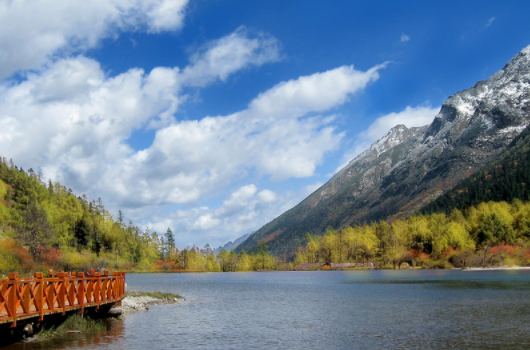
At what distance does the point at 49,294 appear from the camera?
30.4 meters

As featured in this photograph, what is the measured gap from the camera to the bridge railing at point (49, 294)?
2569 centimetres

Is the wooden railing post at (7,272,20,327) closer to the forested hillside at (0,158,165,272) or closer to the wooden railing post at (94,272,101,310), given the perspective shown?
the wooden railing post at (94,272,101,310)

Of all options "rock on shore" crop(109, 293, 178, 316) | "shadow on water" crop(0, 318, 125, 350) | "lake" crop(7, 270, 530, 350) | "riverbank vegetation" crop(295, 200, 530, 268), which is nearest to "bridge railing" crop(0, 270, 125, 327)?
"shadow on water" crop(0, 318, 125, 350)

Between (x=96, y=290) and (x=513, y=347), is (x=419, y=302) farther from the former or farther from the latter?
(x=96, y=290)

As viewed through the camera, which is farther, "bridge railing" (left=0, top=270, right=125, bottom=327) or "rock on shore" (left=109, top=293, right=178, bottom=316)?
"rock on shore" (left=109, top=293, right=178, bottom=316)

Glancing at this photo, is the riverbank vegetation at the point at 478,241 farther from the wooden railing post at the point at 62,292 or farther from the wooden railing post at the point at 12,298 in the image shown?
the wooden railing post at the point at 12,298

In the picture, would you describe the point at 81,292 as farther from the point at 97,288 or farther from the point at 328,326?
the point at 328,326

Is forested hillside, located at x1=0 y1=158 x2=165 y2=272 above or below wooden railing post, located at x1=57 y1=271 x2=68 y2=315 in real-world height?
above

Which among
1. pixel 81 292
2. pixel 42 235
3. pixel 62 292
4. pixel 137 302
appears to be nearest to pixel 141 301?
pixel 137 302

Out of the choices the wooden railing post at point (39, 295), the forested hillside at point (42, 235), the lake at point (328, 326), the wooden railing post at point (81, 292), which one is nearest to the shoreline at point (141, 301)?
the lake at point (328, 326)

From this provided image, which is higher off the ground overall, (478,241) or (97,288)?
(478,241)

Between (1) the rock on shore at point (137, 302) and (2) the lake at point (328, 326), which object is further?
(1) the rock on shore at point (137, 302)

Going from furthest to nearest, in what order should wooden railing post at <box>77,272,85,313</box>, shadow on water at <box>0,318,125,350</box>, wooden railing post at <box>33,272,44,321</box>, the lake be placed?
wooden railing post at <box>77,272,85,313</box> → the lake → shadow on water at <box>0,318,125,350</box> → wooden railing post at <box>33,272,44,321</box>

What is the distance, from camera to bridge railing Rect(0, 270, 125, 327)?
25.7 m
